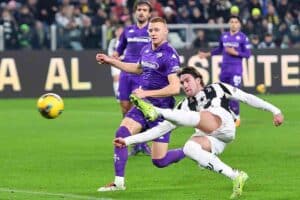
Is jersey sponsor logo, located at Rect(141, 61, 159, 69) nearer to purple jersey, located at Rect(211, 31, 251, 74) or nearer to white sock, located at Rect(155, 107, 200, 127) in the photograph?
white sock, located at Rect(155, 107, 200, 127)

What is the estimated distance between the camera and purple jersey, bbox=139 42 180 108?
43.3 ft

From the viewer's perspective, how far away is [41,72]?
3073 cm

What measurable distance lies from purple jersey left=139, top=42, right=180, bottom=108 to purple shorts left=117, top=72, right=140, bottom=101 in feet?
11.0

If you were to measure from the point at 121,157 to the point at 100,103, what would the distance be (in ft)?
53.5

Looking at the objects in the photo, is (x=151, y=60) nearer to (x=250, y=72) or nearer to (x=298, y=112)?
(x=298, y=112)

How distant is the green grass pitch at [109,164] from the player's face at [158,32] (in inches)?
69.0

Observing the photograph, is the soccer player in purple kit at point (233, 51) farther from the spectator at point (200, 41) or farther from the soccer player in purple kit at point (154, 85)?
the soccer player in purple kit at point (154, 85)

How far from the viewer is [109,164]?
15.8 meters

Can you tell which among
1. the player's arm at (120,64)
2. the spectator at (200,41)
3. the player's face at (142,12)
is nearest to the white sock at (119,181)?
the player's arm at (120,64)

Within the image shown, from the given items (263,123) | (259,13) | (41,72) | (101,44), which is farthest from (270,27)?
(263,123)

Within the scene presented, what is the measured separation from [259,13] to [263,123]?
1111 cm

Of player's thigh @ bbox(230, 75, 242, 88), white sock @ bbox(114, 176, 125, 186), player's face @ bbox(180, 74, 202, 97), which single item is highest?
player's face @ bbox(180, 74, 202, 97)

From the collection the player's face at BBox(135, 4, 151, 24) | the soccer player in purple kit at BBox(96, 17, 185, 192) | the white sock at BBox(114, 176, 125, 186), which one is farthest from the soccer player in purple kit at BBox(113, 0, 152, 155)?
the white sock at BBox(114, 176, 125, 186)

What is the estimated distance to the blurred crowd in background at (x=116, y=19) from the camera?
103 feet
